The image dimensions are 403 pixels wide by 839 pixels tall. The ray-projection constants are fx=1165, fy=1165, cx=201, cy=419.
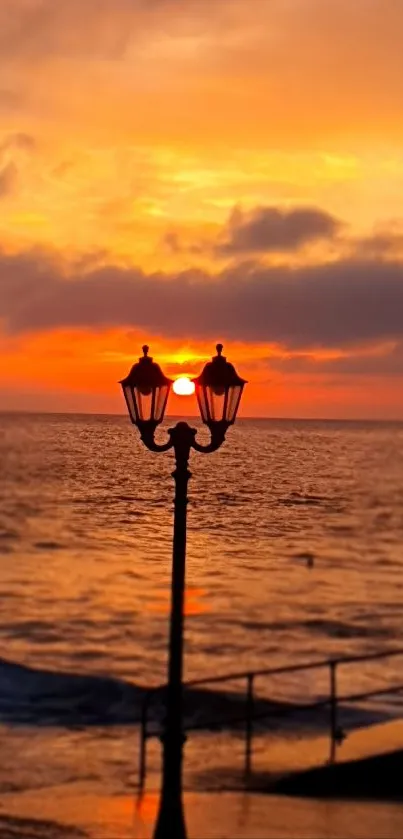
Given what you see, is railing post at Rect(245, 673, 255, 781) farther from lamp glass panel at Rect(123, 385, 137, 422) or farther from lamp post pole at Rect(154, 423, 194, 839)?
lamp glass panel at Rect(123, 385, 137, 422)

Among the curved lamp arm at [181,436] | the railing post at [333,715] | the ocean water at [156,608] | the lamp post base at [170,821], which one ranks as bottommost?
the ocean water at [156,608]

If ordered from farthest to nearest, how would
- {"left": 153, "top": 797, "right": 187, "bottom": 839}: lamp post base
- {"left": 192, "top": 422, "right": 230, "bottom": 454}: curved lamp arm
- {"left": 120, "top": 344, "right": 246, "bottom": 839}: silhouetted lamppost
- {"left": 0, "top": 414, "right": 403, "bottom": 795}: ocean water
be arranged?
1. {"left": 0, "top": 414, "right": 403, "bottom": 795}: ocean water
2. {"left": 192, "top": 422, "right": 230, "bottom": 454}: curved lamp arm
3. {"left": 120, "top": 344, "right": 246, "bottom": 839}: silhouetted lamppost
4. {"left": 153, "top": 797, "right": 187, "bottom": 839}: lamp post base

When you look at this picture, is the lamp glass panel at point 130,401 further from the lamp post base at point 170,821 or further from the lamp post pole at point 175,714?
the lamp post base at point 170,821

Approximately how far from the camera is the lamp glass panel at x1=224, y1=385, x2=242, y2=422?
10.4 m

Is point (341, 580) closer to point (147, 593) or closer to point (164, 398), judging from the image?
point (147, 593)

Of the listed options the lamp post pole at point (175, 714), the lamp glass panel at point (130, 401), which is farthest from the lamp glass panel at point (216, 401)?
the lamp glass panel at point (130, 401)

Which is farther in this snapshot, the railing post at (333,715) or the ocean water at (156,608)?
the ocean water at (156,608)

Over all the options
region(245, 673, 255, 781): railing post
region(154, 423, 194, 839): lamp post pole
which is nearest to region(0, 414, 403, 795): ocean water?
region(245, 673, 255, 781): railing post

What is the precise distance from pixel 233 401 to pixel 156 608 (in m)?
33.2

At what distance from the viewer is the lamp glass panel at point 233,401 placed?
34.0 ft

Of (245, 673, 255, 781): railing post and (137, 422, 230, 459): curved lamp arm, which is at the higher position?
(137, 422, 230, 459): curved lamp arm

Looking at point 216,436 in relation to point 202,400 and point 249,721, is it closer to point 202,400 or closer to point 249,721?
point 202,400

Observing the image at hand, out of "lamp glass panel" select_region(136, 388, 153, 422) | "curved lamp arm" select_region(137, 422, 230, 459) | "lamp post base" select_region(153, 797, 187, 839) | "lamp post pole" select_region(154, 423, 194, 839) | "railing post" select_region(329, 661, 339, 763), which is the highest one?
"lamp glass panel" select_region(136, 388, 153, 422)

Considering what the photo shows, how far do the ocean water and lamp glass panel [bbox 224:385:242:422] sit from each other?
726cm
